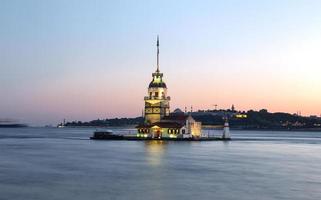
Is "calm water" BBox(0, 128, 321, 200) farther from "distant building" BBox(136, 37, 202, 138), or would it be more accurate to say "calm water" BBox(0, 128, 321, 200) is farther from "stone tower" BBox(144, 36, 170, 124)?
"stone tower" BBox(144, 36, 170, 124)

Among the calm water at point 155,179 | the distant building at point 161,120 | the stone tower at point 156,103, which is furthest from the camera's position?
the stone tower at point 156,103

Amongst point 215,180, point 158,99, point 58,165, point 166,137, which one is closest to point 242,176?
point 215,180

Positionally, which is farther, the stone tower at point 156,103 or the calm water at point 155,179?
the stone tower at point 156,103

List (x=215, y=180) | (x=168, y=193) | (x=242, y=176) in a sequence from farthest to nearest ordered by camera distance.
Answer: (x=242, y=176) → (x=215, y=180) → (x=168, y=193)

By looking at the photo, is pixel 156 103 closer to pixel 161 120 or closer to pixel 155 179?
pixel 161 120

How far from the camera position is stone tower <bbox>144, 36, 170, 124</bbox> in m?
125

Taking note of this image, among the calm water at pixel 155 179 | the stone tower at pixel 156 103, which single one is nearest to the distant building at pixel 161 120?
the stone tower at pixel 156 103

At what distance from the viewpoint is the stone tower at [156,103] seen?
125m

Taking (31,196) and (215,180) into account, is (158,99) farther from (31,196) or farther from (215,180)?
(31,196)

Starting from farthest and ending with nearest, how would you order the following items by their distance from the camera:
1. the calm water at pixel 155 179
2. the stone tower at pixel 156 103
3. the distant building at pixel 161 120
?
the stone tower at pixel 156 103 → the distant building at pixel 161 120 → the calm water at pixel 155 179

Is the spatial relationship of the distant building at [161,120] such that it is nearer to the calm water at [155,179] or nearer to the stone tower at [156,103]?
the stone tower at [156,103]

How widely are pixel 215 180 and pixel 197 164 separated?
15.3 m

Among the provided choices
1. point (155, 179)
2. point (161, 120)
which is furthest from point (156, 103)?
point (155, 179)

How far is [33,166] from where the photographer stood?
55156 millimetres
